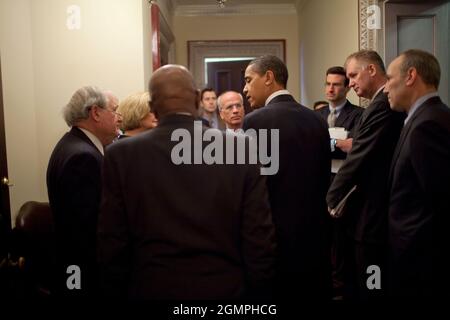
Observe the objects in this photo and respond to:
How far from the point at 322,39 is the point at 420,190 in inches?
127

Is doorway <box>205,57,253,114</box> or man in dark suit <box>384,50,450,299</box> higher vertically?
doorway <box>205,57,253,114</box>

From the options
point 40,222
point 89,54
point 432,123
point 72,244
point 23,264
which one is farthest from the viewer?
point 89,54

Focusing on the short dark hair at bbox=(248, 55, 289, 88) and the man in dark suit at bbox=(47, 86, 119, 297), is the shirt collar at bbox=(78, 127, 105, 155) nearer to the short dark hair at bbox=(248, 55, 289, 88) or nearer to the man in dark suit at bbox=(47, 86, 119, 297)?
the man in dark suit at bbox=(47, 86, 119, 297)

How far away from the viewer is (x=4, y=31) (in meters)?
2.82

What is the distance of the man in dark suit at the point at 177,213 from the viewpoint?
48.7 inches

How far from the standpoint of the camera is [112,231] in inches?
49.9

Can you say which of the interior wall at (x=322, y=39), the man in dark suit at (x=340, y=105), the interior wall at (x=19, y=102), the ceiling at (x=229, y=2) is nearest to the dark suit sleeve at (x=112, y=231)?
the man in dark suit at (x=340, y=105)

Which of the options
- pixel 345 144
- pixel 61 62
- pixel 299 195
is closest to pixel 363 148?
pixel 299 195

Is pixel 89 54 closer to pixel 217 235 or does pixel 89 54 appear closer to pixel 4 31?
pixel 4 31

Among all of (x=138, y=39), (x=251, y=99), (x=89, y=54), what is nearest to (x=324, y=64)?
(x=138, y=39)

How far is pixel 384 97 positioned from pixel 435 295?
2.88 feet

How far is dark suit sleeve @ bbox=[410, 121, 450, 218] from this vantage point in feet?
5.34

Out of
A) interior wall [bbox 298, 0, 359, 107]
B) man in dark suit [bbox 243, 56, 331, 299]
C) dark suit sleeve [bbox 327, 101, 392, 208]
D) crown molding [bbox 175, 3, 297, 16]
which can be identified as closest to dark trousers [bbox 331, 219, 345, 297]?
dark suit sleeve [bbox 327, 101, 392, 208]

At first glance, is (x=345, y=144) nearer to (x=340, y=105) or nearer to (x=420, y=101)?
(x=340, y=105)
